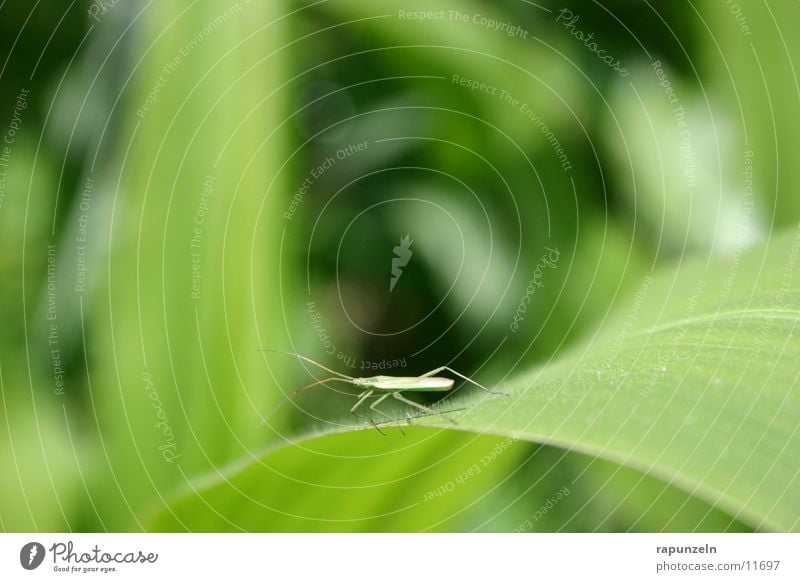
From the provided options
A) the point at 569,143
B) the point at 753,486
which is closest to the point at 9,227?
the point at 569,143

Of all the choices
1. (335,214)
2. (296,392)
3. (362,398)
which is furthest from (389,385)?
(335,214)

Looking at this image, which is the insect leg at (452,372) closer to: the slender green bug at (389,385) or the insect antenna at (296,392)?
the slender green bug at (389,385)

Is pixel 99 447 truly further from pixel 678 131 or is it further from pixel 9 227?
pixel 678 131

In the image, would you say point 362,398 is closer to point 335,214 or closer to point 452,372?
point 452,372

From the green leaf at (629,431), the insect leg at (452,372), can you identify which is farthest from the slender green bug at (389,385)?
the green leaf at (629,431)

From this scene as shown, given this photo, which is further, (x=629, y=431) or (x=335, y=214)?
(x=335, y=214)

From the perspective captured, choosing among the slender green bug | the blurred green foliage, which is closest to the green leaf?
the blurred green foliage
